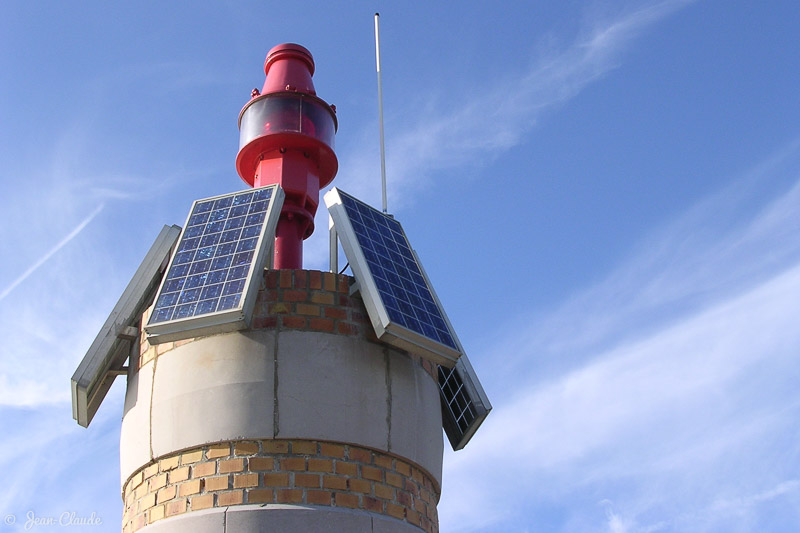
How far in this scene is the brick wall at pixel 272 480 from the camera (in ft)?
25.8

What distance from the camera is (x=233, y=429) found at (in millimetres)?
8039

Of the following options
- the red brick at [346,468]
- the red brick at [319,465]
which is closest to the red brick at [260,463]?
the red brick at [319,465]

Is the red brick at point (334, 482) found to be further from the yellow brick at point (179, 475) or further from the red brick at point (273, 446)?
the yellow brick at point (179, 475)

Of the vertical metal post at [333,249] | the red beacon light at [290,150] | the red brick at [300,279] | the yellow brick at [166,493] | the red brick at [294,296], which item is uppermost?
the red beacon light at [290,150]

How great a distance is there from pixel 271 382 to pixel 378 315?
1.06 metres

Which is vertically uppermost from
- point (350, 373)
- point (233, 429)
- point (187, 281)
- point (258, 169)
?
point (258, 169)

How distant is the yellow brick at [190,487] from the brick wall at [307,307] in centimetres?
123

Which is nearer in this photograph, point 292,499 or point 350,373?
point 292,499

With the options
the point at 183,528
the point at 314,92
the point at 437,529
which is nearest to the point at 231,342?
the point at 183,528

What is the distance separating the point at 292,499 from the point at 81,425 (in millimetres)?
2652

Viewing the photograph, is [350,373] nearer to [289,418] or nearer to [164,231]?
[289,418]

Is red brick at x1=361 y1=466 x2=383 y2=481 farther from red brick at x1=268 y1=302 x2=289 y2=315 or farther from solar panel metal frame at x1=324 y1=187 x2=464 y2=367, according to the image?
red brick at x1=268 y1=302 x2=289 y2=315

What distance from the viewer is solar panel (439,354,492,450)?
9.70 meters

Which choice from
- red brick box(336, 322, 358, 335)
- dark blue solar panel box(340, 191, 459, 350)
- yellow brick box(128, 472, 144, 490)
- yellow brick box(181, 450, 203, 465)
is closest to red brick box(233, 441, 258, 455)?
yellow brick box(181, 450, 203, 465)
